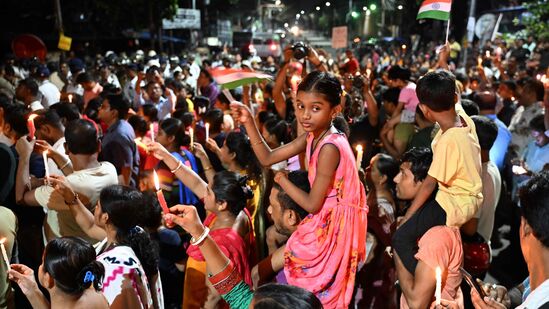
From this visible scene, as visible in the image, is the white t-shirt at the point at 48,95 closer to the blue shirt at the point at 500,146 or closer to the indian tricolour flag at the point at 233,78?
the indian tricolour flag at the point at 233,78

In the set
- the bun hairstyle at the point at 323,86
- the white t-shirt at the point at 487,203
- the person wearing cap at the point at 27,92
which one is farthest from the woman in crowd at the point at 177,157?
the person wearing cap at the point at 27,92

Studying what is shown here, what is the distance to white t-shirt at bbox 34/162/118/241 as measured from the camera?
151 inches

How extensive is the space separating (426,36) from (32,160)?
112ft

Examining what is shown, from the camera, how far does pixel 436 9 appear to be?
16.8 ft

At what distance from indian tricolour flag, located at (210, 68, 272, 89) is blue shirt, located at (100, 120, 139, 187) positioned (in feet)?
6.99

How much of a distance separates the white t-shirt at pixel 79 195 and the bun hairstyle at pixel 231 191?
105 centimetres

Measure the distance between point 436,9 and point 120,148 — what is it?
3.41 meters

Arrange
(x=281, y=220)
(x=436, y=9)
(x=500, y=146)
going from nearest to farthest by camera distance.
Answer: (x=281, y=220) → (x=436, y=9) → (x=500, y=146)

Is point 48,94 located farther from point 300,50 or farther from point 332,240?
point 332,240

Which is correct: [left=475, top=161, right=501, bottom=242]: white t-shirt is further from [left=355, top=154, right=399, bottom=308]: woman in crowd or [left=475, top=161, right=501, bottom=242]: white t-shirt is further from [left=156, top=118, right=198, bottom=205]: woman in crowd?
[left=156, top=118, right=198, bottom=205]: woman in crowd

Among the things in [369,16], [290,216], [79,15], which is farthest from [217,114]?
[369,16]

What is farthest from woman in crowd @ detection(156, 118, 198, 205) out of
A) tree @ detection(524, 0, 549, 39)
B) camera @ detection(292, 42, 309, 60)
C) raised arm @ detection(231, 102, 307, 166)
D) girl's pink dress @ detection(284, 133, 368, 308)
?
tree @ detection(524, 0, 549, 39)

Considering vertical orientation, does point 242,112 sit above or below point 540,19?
below

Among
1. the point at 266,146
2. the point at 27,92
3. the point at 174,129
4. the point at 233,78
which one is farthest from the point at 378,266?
the point at 27,92
